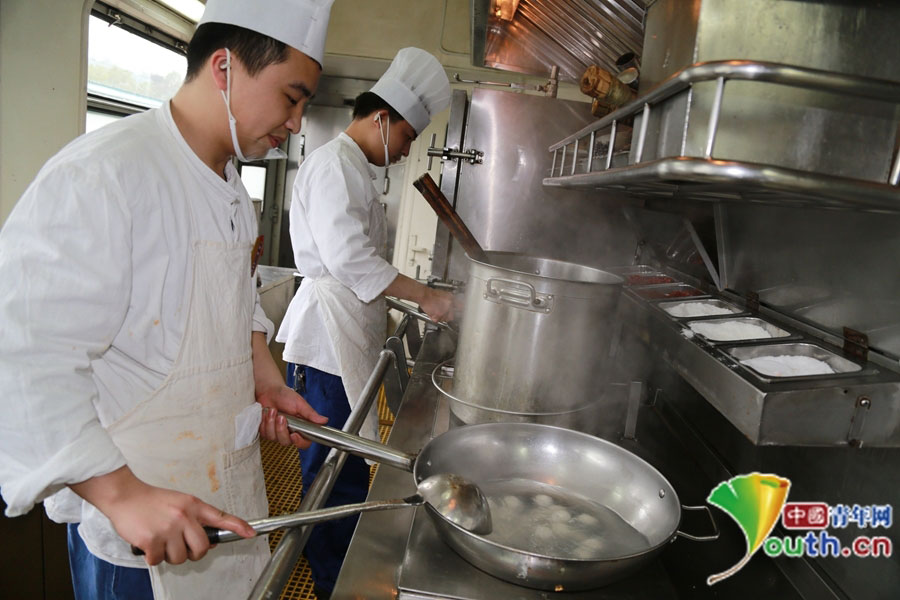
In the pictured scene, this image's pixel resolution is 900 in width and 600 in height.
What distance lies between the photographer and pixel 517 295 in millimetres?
1188

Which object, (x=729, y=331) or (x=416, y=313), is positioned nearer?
(x=729, y=331)

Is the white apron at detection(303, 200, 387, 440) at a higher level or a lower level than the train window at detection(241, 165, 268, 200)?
lower

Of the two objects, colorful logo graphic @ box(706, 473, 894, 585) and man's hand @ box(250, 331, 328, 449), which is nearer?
colorful logo graphic @ box(706, 473, 894, 585)

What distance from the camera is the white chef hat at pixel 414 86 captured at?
2.10 metres

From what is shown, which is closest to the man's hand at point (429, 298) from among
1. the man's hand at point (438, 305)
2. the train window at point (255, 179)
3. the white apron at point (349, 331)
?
the man's hand at point (438, 305)

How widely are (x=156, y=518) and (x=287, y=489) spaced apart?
2195 mm

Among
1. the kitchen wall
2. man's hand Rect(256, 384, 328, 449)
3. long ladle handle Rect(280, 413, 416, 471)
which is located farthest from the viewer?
the kitchen wall

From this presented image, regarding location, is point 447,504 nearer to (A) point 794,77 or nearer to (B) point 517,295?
(B) point 517,295

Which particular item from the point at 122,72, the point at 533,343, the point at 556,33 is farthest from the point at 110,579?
the point at 122,72

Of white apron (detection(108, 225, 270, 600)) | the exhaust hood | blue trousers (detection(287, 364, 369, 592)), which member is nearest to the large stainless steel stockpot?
white apron (detection(108, 225, 270, 600))

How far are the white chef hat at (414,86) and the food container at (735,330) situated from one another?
141 centimetres

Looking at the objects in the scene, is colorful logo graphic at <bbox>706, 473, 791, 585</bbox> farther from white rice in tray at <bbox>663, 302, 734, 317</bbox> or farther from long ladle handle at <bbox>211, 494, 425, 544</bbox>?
long ladle handle at <bbox>211, 494, 425, 544</bbox>

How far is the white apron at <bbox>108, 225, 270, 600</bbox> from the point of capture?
3.21 feet

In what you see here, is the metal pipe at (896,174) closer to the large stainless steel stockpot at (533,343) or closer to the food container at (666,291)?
the large stainless steel stockpot at (533,343)
